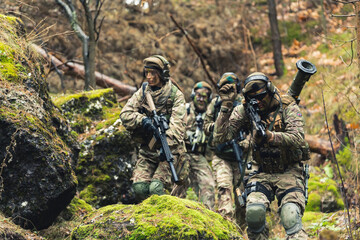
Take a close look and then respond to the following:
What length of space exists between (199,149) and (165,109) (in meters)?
1.76

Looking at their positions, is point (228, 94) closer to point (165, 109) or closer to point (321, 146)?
point (165, 109)

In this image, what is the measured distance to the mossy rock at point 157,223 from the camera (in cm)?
408

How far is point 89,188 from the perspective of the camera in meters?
7.08

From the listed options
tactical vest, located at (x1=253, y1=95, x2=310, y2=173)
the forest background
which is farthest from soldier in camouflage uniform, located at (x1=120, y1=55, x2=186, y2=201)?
the forest background

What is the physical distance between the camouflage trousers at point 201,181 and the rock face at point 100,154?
3.27 ft

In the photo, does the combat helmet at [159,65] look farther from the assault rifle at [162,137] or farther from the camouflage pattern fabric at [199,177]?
Answer: the camouflage pattern fabric at [199,177]

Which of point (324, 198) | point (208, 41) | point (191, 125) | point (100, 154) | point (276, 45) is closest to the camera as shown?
point (100, 154)

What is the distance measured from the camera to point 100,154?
736 centimetres

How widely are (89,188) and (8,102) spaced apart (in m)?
2.35

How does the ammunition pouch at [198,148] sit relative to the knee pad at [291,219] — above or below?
below

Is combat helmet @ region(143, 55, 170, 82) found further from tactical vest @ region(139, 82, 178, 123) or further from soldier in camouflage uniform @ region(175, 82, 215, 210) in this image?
soldier in camouflage uniform @ region(175, 82, 215, 210)

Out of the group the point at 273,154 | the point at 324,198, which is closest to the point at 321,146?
the point at 324,198

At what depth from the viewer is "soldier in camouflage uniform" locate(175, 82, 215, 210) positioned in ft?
25.4

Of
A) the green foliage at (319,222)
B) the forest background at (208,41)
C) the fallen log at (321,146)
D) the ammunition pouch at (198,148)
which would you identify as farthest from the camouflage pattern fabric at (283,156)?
the forest background at (208,41)
